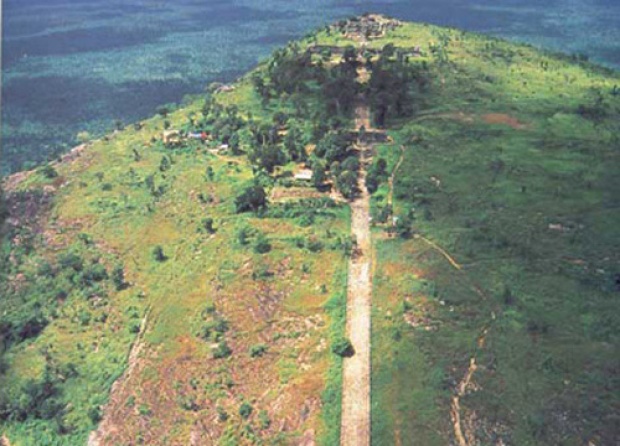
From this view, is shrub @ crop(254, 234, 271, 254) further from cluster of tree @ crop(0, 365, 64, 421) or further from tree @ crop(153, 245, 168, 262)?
cluster of tree @ crop(0, 365, 64, 421)

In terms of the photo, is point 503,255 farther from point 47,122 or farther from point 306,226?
point 47,122

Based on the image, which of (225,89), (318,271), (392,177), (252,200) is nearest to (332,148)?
(392,177)

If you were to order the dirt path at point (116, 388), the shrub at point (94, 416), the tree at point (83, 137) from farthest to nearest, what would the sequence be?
1. the tree at point (83, 137)
2. the shrub at point (94, 416)
3. the dirt path at point (116, 388)

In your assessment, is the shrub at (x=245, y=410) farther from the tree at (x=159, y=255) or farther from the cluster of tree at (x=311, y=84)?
the cluster of tree at (x=311, y=84)

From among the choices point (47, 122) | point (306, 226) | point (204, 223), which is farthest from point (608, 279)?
point (47, 122)

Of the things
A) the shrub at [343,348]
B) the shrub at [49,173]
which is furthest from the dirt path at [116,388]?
the shrub at [49,173]

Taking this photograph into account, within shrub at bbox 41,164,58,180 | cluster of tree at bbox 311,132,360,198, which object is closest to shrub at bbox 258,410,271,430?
cluster of tree at bbox 311,132,360,198
